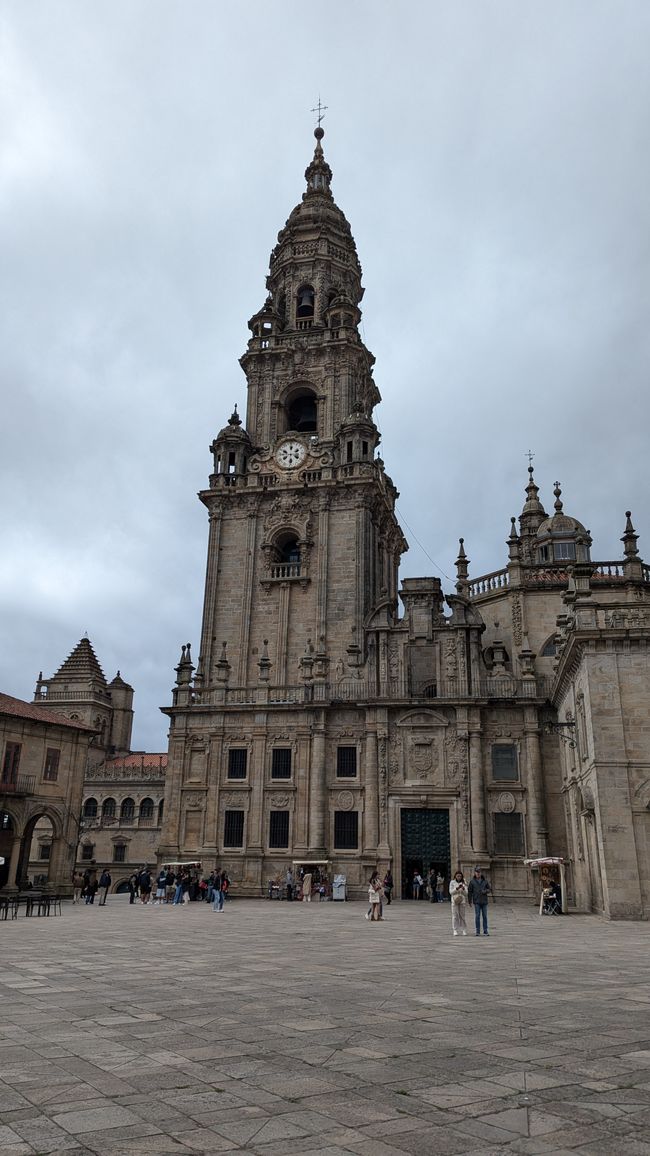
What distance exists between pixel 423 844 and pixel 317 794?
18.3 feet

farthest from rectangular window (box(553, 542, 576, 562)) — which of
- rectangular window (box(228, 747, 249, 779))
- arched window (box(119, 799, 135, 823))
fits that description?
arched window (box(119, 799, 135, 823))

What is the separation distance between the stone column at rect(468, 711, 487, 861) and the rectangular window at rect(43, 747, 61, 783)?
1994 cm

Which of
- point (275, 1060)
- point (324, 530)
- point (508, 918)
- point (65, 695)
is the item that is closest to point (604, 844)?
point (508, 918)

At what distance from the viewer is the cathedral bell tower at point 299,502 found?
47.0 metres

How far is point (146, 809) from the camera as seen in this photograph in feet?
223

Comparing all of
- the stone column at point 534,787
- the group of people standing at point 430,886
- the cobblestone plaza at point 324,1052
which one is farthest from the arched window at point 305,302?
the cobblestone plaza at point 324,1052

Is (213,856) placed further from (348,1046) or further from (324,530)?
(348,1046)

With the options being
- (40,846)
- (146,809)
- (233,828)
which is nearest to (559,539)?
(233,828)

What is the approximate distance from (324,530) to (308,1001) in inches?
1528

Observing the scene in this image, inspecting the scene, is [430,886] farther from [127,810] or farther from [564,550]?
[127,810]

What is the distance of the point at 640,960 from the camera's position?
49.7 ft

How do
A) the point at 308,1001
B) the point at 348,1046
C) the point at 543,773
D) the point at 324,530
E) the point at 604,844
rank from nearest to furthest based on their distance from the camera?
the point at 348,1046, the point at 308,1001, the point at 604,844, the point at 543,773, the point at 324,530

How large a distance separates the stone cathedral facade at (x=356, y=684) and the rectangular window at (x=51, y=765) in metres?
6.02

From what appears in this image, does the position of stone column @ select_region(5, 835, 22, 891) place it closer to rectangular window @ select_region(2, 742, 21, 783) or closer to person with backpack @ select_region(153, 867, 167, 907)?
rectangular window @ select_region(2, 742, 21, 783)
